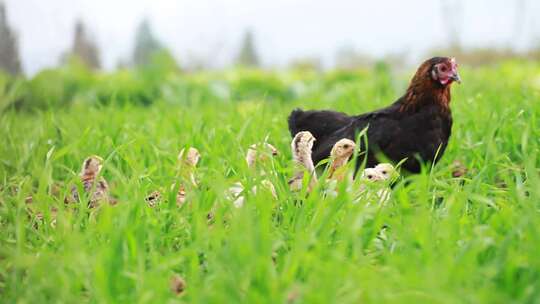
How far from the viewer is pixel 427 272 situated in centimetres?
128

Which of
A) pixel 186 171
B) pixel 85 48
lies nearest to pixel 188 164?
pixel 186 171

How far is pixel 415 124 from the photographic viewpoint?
2818 mm

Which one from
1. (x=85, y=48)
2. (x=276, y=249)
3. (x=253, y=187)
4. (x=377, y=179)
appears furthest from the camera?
(x=85, y=48)

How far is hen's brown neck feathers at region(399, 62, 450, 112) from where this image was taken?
9.39ft

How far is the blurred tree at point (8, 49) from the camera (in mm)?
5801

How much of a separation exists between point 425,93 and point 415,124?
0.18 metres

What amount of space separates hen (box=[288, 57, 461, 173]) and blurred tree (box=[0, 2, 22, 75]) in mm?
4181

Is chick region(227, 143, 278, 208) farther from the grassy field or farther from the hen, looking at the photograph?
the hen

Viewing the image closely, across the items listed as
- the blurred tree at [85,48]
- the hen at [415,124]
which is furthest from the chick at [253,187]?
the blurred tree at [85,48]

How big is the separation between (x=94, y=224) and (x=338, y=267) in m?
0.93

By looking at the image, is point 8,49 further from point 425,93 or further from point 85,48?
point 85,48

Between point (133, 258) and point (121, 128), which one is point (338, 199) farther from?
point (121, 128)

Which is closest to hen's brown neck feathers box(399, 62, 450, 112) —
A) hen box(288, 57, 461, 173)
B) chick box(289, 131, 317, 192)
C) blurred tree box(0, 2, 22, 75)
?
hen box(288, 57, 461, 173)

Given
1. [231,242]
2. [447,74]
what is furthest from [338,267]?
[447,74]
